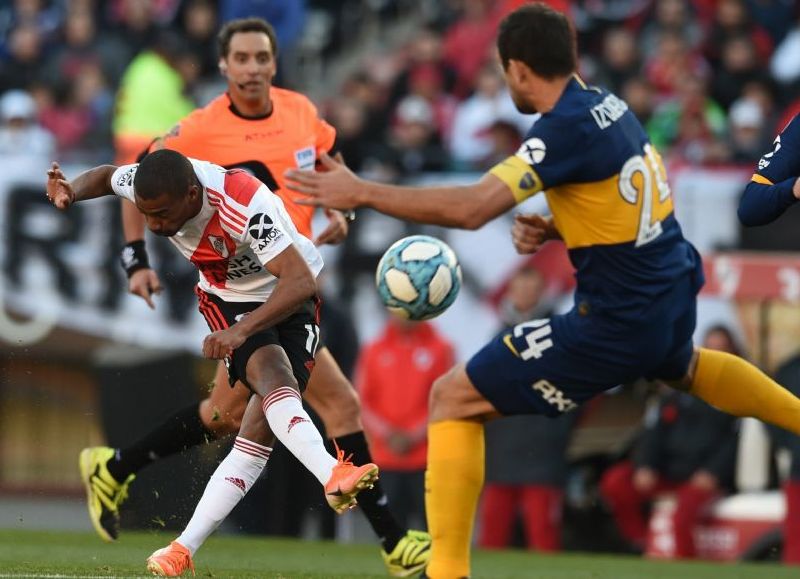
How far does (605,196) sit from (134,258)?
3.05m

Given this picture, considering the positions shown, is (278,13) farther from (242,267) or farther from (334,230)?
(242,267)

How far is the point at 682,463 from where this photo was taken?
12469 mm

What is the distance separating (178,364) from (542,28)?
699 centimetres

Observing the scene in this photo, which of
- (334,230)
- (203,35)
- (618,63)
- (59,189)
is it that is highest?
(203,35)

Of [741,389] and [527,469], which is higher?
[741,389]

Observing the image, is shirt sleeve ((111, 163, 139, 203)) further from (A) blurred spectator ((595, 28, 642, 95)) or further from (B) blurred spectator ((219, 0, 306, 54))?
(A) blurred spectator ((595, 28, 642, 95))

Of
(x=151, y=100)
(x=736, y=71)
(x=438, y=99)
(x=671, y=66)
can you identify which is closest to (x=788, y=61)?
(x=736, y=71)

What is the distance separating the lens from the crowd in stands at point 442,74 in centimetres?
1446

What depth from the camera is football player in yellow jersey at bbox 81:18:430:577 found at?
29.2ft

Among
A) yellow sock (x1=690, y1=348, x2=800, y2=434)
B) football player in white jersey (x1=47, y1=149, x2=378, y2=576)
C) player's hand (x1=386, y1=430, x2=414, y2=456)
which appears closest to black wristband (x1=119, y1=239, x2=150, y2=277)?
football player in white jersey (x1=47, y1=149, x2=378, y2=576)

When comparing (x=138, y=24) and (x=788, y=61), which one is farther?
(x=138, y=24)

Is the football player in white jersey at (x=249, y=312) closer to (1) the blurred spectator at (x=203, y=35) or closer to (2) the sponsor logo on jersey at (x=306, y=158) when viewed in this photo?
(2) the sponsor logo on jersey at (x=306, y=158)

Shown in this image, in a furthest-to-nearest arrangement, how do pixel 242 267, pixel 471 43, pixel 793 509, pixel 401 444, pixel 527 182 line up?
pixel 471 43 → pixel 401 444 → pixel 793 509 → pixel 242 267 → pixel 527 182

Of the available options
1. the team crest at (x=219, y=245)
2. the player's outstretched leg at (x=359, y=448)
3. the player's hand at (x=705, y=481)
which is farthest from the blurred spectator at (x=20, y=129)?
the team crest at (x=219, y=245)
